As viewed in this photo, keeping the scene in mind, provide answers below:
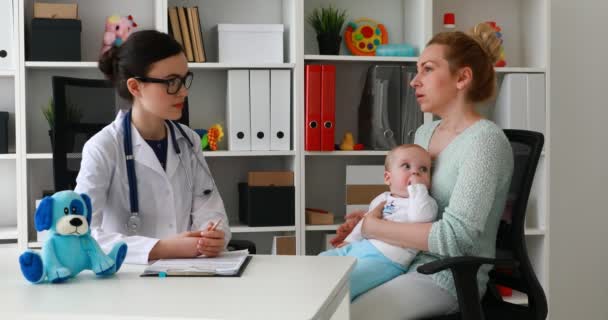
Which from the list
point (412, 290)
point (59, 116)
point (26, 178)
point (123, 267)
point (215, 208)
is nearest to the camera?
point (123, 267)

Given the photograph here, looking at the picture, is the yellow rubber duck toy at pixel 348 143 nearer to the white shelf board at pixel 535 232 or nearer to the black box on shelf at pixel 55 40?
the white shelf board at pixel 535 232

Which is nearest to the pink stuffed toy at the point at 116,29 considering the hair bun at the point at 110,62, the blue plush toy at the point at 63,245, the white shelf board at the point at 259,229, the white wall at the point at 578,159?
the white shelf board at the point at 259,229

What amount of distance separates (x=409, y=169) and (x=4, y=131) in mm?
1972

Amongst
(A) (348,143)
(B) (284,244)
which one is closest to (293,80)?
(A) (348,143)

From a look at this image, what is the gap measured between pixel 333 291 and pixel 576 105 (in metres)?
2.88

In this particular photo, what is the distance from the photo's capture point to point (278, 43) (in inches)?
139

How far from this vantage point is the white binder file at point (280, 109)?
11.3 ft

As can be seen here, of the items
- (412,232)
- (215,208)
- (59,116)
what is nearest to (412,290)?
(412,232)

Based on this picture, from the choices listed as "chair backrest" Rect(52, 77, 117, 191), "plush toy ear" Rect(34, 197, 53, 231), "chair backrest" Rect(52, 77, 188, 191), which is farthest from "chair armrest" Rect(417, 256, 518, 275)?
"chair backrest" Rect(52, 77, 117, 191)

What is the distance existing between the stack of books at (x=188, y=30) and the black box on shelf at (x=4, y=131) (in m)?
0.82

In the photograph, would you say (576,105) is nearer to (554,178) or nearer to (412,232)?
(554,178)

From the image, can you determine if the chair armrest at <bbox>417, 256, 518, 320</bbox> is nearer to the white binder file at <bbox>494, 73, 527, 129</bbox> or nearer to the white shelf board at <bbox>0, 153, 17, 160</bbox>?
the white binder file at <bbox>494, 73, 527, 129</bbox>

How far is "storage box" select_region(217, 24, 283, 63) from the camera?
3.50 metres

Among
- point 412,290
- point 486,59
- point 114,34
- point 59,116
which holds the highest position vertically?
point 114,34
